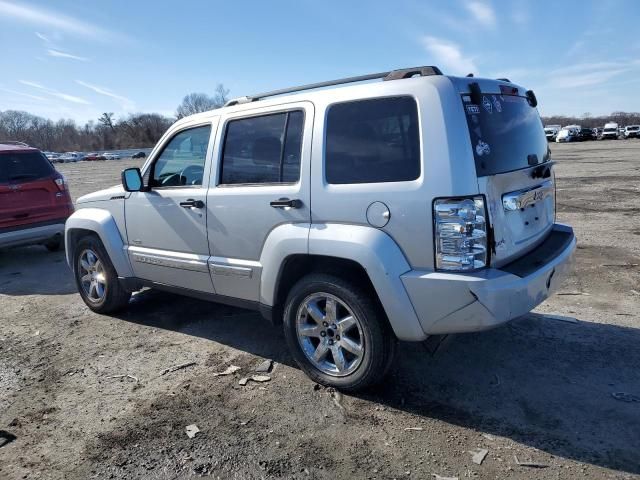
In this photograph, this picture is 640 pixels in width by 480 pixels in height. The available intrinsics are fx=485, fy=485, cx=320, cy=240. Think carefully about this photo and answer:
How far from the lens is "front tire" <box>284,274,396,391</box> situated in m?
3.18

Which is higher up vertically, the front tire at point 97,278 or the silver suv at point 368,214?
the silver suv at point 368,214

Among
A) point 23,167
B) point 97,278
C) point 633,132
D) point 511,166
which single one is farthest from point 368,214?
point 633,132

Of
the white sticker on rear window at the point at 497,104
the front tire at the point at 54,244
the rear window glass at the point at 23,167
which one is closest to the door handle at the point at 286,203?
the white sticker on rear window at the point at 497,104

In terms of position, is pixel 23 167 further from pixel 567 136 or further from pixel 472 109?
pixel 567 136

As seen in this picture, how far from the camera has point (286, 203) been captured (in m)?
3.42

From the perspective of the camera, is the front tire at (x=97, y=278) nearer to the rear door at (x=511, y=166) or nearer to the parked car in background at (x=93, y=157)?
the rear door at (x=511, y=166)

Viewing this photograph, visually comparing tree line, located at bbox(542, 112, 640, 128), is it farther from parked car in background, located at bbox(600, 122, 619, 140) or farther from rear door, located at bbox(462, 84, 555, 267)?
rear door, located at bbox(462, 84, 555, 267)

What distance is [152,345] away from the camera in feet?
14.6

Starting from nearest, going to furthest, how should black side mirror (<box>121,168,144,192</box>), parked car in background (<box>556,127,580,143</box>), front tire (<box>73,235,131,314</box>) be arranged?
black side mirror (<box>121,168,144,192</box>)
front tire (<box>73,235,131,314</box>)
parked car in background (<box>556,127,580,143</box>)

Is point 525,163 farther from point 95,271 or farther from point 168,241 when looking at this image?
point 95,271

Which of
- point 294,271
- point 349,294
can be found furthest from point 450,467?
point 294,271

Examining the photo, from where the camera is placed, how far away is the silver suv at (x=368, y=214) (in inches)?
111

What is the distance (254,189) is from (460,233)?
162cm

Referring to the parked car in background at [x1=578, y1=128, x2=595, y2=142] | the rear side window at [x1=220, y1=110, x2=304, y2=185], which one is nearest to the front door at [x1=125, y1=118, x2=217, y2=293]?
the rear side window at [x1=220, y1=110, x2=304, y2=185]
